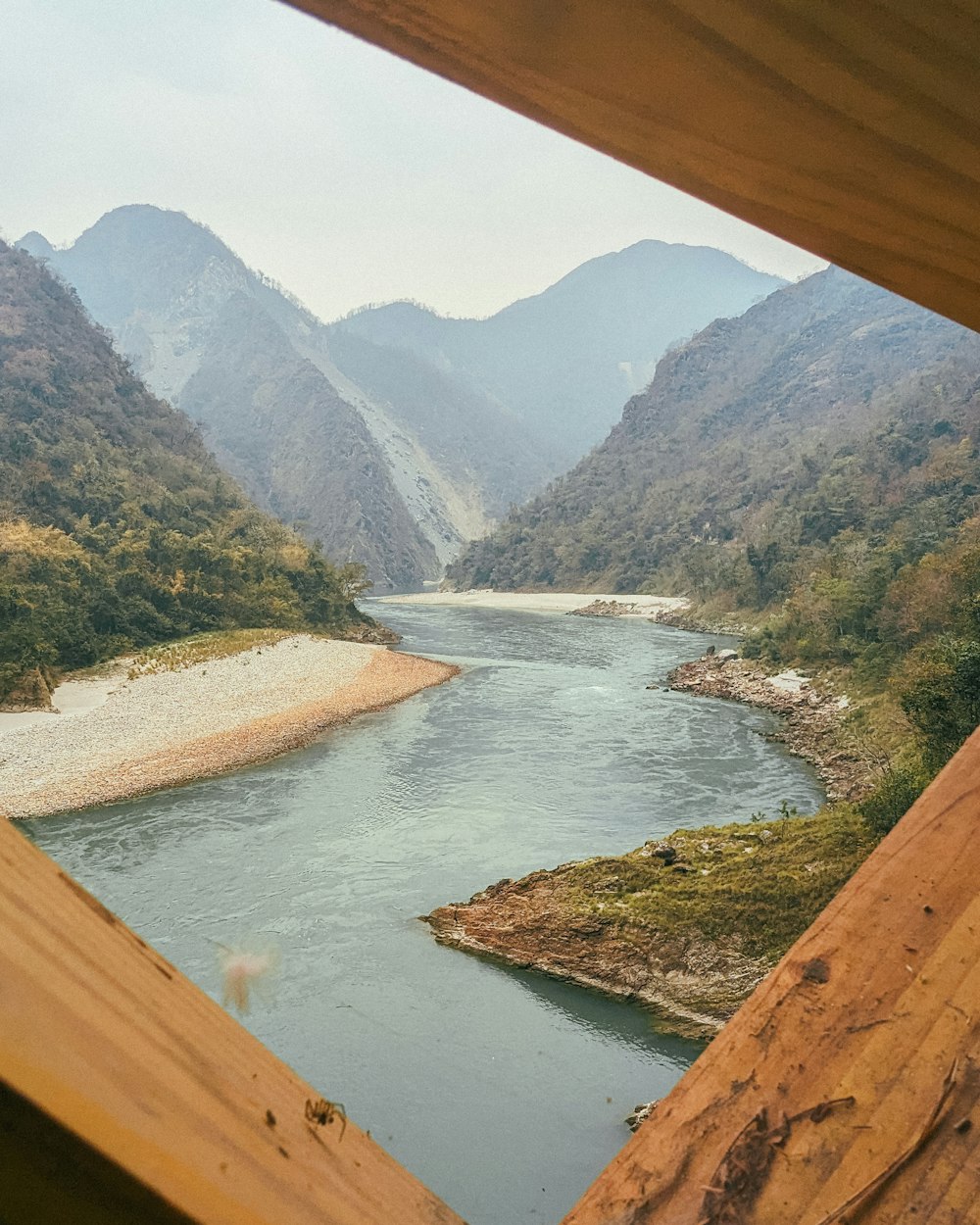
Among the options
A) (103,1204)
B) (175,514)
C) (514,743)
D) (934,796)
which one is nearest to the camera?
(103,1204)

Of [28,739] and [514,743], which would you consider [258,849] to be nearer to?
[514,743]

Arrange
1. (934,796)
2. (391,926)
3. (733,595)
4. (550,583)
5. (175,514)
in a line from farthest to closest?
1. (550,583)
2. (733,595)
3. (175,514)
4. (391,926)
5. (934,796)

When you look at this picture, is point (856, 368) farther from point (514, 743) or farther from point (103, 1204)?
point (103, 1204)

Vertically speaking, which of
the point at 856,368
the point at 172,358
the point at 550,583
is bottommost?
the point at 550,583

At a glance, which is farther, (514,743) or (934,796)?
(514,743)

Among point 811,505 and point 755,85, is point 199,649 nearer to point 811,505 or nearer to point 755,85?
point 755,85

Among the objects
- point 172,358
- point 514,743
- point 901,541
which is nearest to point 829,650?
point 901,541

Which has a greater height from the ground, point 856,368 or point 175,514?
point 856,368
